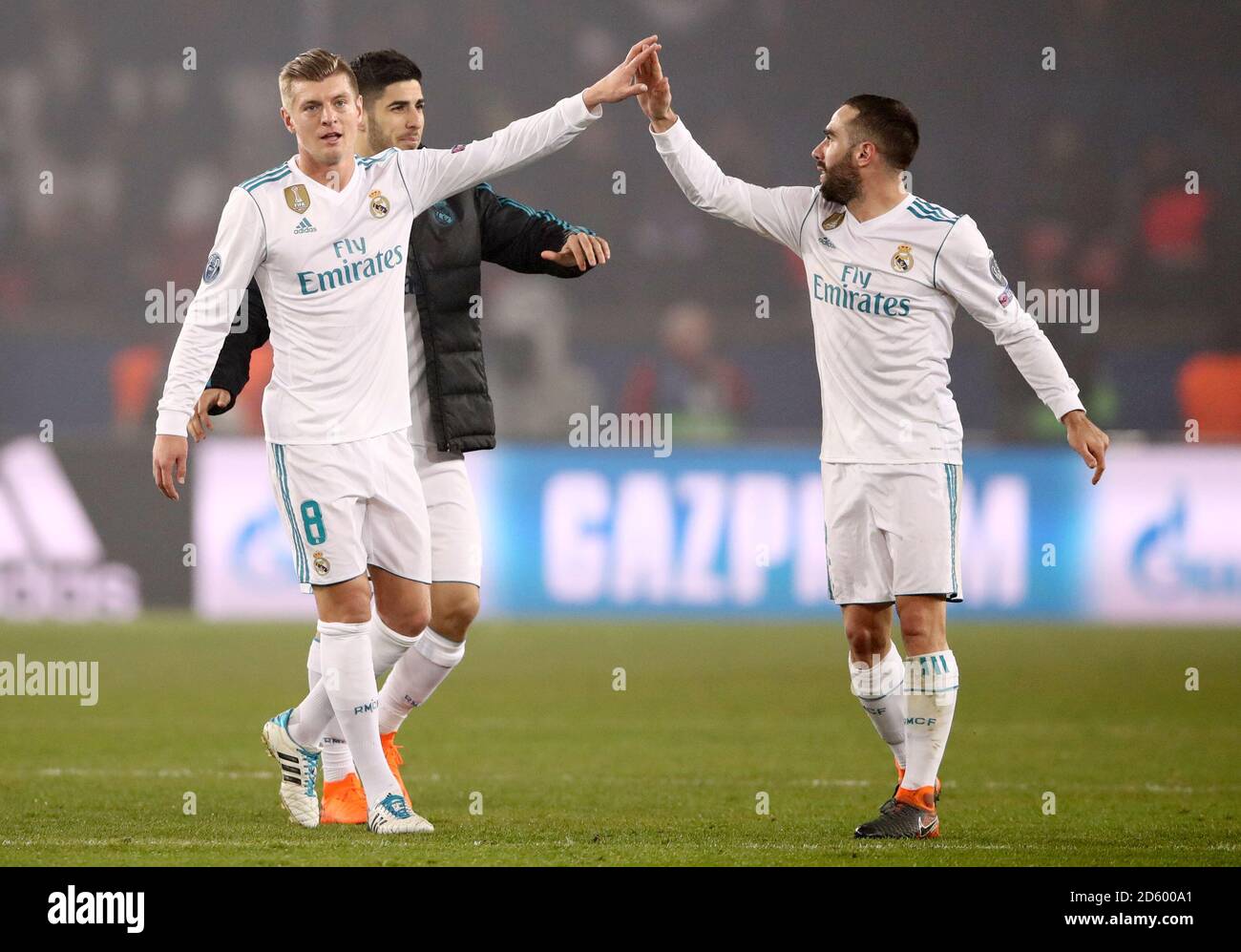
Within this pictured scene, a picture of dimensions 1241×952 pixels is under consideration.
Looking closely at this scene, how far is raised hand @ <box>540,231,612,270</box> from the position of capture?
535 centimetres

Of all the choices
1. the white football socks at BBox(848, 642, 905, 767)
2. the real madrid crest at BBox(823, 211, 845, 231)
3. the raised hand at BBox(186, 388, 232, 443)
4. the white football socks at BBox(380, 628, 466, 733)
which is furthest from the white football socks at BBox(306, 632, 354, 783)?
the real madrid crest at BBox(823, 211, 845, 231)

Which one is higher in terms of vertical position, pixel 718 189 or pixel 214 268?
pixel 718 189

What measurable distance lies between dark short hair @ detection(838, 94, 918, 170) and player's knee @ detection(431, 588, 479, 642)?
6.04ft

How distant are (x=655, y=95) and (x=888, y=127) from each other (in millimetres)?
713

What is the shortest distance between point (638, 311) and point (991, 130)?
371 cm

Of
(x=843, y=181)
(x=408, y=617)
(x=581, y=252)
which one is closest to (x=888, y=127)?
(x=843, y=181)

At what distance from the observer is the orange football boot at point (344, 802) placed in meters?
5.30

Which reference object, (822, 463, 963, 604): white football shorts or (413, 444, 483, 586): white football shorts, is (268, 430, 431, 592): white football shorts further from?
(822, 463, 963, 604): white football shorts

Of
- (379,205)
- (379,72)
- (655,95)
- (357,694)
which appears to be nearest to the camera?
(357,694)

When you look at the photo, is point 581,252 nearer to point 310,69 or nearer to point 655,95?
point 655,95

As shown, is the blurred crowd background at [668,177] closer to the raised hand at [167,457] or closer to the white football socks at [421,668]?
the white football socks at [421,668]

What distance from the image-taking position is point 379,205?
16.8ft

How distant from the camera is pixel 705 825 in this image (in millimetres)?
5297

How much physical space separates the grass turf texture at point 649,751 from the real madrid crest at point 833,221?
176 cm
